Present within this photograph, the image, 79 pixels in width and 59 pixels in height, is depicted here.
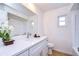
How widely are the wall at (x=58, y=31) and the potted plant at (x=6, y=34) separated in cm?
52

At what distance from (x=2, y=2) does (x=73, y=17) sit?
986 mm

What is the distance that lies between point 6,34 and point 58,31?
0.73 metres

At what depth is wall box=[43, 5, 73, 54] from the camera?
125 cm

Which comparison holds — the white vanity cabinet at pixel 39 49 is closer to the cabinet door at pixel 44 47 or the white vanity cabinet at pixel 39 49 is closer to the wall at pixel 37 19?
the cabinet door at pixel 44 47

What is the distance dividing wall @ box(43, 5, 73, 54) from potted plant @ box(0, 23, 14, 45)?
0.52 meters

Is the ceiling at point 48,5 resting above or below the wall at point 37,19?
above

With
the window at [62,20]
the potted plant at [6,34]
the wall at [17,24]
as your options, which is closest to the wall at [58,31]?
the window at [62,20]

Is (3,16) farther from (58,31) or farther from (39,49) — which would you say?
(58,31)

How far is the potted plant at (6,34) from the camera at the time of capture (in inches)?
46.0

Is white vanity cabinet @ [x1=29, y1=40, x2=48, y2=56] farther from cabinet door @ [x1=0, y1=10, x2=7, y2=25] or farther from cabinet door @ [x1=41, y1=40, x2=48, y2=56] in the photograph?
cabinet door @ [x1=0, y1=10, x2=7, y2=25]

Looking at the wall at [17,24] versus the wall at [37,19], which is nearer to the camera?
the wall at [17,24]

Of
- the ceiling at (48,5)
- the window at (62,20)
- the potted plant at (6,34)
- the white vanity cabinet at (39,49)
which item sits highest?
the ceiling at (48,5)

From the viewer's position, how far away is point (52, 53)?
4.03 feet

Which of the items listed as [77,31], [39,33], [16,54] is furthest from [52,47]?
[16,54]
